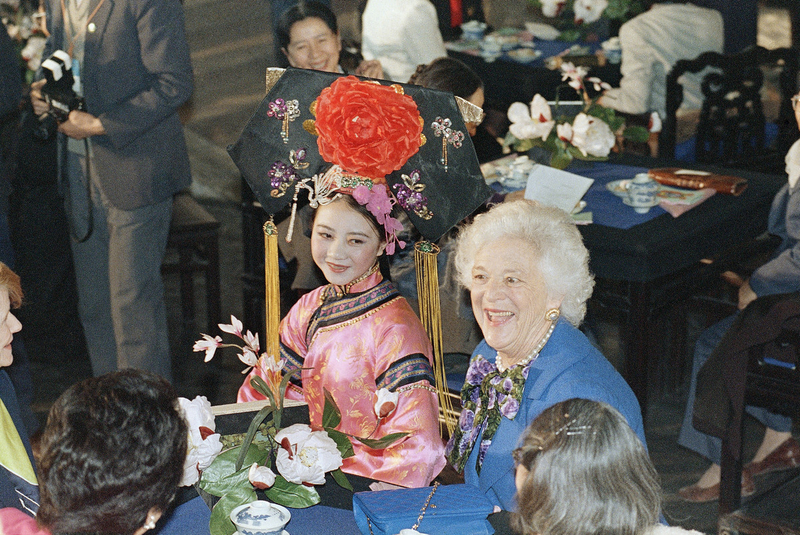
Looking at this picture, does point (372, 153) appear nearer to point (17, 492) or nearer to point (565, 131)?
point (17, 492)

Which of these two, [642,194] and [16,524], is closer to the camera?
[16,524]

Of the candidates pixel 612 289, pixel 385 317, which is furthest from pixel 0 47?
pixel 612 289

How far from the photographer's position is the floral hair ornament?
2186mm

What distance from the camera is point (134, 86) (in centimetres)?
375

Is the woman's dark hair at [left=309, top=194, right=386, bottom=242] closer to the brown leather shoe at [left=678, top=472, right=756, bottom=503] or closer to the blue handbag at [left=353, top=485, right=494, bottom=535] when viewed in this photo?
the blue handbag at [left=353, top=485, right=494, bottom=535]

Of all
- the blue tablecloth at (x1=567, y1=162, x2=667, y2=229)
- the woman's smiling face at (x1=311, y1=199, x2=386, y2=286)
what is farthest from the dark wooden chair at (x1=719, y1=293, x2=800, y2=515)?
the woman's smiling face at (x1=311, y1=199, x2=386, y2=286)

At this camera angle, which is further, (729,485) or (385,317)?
(729,485)

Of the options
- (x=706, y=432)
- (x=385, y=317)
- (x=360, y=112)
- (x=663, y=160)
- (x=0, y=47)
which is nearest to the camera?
(x=360, y=112)

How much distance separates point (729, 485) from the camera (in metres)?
3.29

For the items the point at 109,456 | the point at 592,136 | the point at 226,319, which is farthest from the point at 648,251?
the point at 226,319

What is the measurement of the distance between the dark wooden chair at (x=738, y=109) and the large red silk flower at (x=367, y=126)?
123 inches

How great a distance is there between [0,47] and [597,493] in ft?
10.6

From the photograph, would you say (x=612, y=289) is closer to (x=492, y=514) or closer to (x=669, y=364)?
(x=669, y=364)

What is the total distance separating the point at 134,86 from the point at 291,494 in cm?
222
